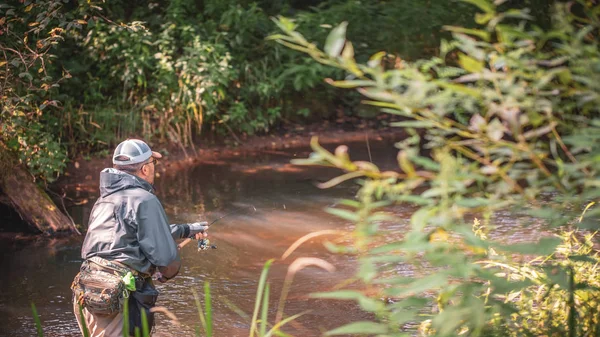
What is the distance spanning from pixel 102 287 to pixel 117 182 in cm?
67

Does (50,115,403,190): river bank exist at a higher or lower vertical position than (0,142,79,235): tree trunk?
lower

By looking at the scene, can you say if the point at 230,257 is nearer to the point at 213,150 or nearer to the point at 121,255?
the point at 121,255

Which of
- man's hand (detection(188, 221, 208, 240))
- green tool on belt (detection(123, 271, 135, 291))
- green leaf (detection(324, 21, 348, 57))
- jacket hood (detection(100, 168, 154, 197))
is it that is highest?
green leaf (detection(324, 21, 348, 57))

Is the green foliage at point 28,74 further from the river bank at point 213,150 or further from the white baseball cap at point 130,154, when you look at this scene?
the white baseball cap at point 130,154

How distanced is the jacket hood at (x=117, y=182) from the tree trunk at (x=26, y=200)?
173 inches

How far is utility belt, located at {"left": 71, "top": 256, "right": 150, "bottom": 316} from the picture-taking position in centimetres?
474

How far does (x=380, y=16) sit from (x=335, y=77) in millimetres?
1580

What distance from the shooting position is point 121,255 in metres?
4.83

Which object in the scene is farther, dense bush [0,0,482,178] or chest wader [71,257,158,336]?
dense bush [0,0,482,178]

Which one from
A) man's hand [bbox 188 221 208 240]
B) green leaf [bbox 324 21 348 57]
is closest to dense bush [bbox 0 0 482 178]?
man's hand [bbox 188 221 208 240]

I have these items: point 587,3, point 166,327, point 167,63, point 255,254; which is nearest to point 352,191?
point 255,254

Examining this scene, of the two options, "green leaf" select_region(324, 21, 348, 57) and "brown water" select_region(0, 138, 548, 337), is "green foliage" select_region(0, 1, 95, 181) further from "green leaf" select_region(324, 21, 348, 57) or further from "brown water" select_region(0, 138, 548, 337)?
"green leaf" select_region(324, 21, 348, 57)

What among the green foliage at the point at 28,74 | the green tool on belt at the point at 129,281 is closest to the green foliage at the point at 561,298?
the green tool on belt at the point at 129,281

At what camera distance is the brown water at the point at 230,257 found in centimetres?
661
